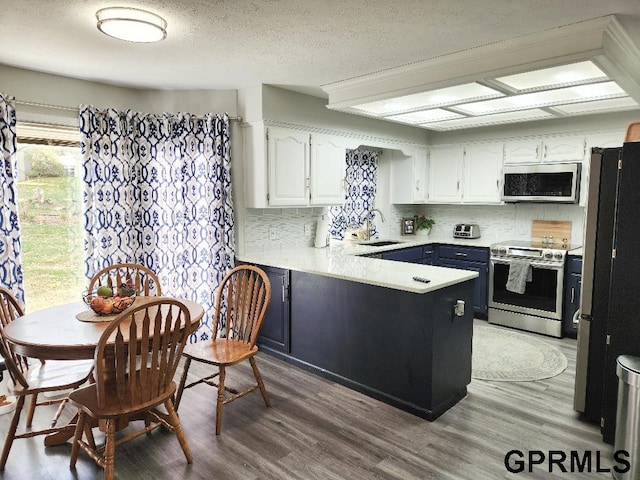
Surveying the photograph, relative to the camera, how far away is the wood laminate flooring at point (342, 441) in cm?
225

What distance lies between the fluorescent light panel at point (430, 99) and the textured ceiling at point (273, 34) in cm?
27

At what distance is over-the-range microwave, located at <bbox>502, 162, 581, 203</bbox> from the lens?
4.48 metres

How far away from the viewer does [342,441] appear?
8.29ft

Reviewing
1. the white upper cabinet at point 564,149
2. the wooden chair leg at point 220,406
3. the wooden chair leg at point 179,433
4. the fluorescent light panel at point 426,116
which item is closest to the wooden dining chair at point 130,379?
the wooden chair leg at point 179,433

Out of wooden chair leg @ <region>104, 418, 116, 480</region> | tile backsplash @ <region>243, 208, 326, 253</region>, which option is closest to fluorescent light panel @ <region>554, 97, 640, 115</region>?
tile backsplash @ <region>243, 208, 326, 253</region>

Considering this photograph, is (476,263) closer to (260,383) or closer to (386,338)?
(386,338)

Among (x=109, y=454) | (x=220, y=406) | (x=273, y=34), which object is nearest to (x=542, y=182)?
(x=273, y=34)

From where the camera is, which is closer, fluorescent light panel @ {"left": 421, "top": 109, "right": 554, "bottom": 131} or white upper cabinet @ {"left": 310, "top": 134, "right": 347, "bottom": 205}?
fluorescent light panel @ {"left": 421, "top": 109, "right": 554, "bottom": 131}

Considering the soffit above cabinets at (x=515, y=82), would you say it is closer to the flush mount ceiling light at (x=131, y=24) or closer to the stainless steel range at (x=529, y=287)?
the stainless steel range at (x=529, y=287)

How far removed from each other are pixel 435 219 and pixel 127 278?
13.5ft

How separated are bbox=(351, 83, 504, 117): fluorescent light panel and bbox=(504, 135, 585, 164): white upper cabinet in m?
1.87

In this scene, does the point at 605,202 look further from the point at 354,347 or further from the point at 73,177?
the point at 73,177

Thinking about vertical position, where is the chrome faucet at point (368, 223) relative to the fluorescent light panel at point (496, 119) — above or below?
below

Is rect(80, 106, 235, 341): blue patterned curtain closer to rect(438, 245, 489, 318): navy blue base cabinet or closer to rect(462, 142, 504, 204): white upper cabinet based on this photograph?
rect(438, 245, 489, 318): navy blue base cabinet
